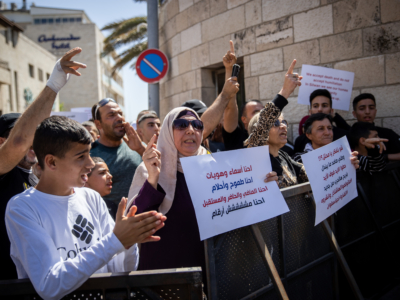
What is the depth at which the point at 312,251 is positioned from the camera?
2.65m

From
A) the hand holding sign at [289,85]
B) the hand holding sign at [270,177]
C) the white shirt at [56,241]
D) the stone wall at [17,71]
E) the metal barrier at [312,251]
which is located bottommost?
the metal barrier at [312,251]

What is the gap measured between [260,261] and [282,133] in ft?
3.82

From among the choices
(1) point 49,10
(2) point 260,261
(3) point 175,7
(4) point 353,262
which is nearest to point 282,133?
(2) point 260,261

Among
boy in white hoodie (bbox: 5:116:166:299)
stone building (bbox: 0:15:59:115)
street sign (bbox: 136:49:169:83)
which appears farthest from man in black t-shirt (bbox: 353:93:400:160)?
stone building (bbox: 0:15:59:115)

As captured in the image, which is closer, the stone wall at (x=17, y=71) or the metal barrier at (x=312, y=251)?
the metal barrier at (x=312, y=251)

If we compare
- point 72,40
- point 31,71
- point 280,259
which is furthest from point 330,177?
point 72,40

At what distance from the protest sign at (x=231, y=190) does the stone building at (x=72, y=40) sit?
163ft

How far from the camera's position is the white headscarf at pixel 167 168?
6.87 feet

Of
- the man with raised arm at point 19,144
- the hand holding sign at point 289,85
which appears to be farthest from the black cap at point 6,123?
the hand holding sign at point 289,85

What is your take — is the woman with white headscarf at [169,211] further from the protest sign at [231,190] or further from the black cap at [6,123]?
the black cap at [6,123]

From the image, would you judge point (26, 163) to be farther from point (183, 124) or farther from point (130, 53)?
point (130, 53)

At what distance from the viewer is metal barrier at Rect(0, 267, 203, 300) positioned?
1.35 metres

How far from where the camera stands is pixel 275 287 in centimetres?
204

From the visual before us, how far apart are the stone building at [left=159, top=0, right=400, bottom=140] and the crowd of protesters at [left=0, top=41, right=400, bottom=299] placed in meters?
1.48
